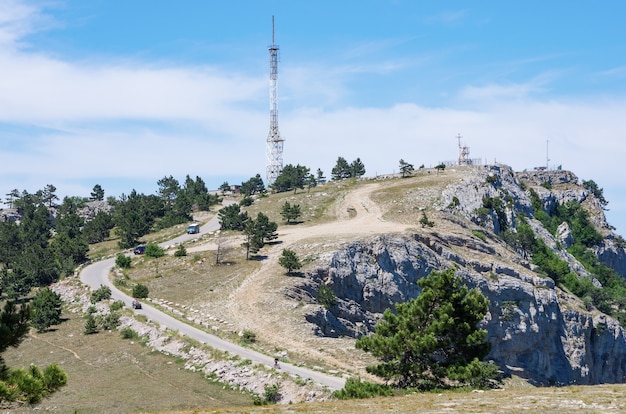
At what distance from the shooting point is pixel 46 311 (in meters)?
65.5

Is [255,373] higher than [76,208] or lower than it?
lower

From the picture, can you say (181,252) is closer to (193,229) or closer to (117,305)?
(117,305)

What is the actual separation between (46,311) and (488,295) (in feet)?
164

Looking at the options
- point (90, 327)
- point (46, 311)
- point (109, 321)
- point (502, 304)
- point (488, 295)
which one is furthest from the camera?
point (502, 304)

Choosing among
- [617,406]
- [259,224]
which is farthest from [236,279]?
[617,406]

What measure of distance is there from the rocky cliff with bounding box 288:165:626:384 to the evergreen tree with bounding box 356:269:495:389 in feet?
76.4

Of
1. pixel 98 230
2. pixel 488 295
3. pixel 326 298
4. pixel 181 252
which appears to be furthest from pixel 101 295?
pixel 98 230

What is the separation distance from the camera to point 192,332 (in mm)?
56562

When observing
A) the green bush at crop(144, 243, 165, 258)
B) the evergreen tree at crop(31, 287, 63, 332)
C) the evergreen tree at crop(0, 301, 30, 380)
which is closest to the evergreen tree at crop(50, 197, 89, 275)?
the green bush at crop(144, 243, 165, 258)

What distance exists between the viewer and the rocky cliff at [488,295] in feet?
243

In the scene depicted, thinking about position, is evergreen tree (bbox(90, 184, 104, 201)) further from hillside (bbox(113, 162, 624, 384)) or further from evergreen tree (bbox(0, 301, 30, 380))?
evergreen tree (bbox(0, 301, 30, 380))

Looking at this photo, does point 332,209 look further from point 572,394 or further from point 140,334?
→ point 572,394

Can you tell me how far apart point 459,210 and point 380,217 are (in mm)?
14511

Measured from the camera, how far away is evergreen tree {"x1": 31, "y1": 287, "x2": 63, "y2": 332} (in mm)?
64812
